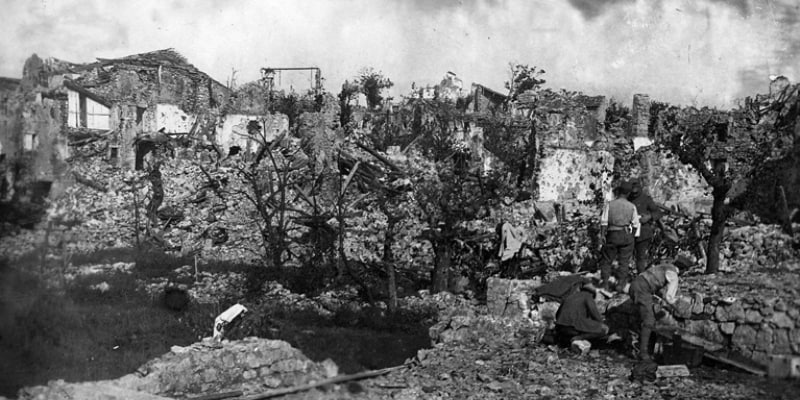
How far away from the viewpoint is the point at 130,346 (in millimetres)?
6520

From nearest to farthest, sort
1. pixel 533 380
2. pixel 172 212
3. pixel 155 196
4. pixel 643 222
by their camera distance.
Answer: pixel 533 380 < pixel 643 222 < pixel 155 196 < pixel 172 212

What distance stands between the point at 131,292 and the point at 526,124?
927 cm

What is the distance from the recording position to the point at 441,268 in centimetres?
947

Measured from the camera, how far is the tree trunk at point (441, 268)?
30.9 ft

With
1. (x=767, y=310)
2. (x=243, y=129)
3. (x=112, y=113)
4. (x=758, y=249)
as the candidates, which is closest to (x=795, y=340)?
(x=767, y=310)

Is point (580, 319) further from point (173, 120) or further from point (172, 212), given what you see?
point (173, 120)

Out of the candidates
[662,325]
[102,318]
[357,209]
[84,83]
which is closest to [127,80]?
[84,83]

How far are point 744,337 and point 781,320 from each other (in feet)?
1.09

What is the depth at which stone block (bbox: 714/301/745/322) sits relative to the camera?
529 centimetres

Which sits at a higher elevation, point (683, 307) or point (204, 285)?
point (683, 307)

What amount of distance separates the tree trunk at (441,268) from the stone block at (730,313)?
14.3 ft

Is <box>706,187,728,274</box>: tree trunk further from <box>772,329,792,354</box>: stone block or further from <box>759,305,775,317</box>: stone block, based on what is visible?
<box>772,329,792,354</box>: stone block

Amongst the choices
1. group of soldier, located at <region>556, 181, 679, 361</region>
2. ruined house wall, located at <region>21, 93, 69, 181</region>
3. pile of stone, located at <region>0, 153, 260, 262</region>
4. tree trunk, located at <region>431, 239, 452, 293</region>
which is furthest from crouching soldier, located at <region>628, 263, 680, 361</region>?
pile of stone, located at <region>0, 153, 260, 262</region>

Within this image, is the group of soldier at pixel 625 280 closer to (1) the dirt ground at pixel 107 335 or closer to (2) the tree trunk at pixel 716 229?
(2) the tree trunk at pixel 716 229
